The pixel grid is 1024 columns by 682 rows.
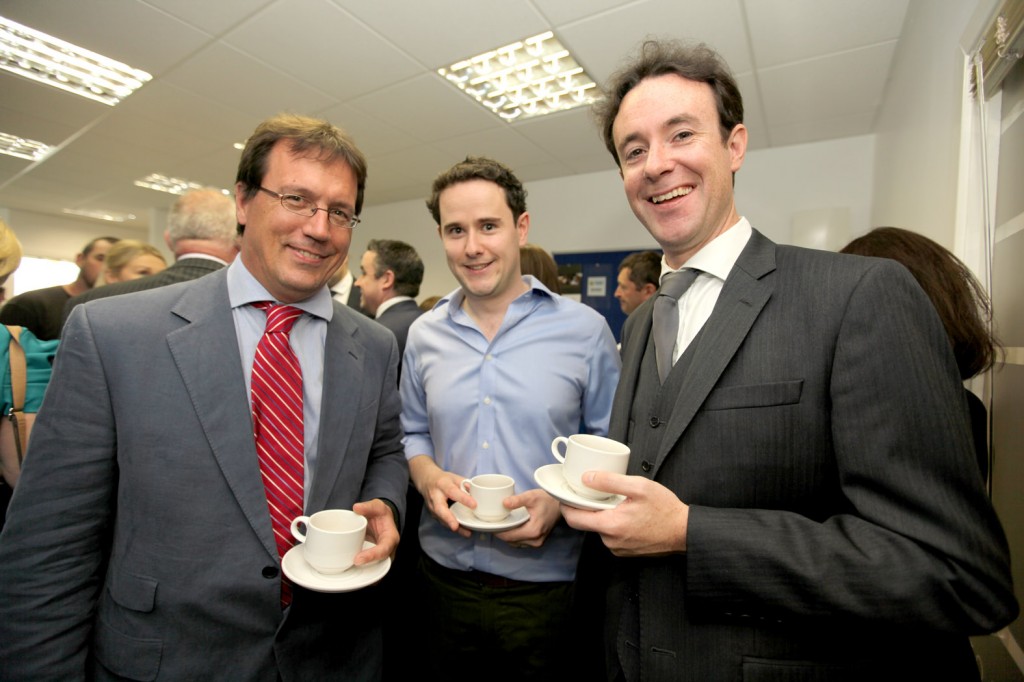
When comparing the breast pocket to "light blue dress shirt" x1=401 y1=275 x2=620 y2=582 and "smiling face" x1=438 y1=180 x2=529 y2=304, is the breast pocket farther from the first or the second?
"smiling face" x1=438 y1=180 x2=529 y2=304

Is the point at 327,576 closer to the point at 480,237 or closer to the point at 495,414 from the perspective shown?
the point at 495,414

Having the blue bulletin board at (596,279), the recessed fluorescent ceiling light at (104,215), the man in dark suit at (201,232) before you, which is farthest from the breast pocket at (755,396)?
the recessed fluorescent ceiling light at (104,215)

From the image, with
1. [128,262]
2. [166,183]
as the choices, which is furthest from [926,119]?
[166,183]

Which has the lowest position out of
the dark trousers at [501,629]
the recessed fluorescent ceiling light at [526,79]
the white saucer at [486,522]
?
the dark trousers at [501,629]

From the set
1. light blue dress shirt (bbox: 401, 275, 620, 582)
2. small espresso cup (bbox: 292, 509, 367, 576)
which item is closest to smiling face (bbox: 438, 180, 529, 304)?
light blue dress shirt (bbox: 401, 275, 620, 582)

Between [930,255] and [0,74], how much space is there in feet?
19.7

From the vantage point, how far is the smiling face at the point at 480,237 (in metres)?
1.55

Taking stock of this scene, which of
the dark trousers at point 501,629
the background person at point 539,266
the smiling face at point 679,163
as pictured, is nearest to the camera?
the smiling face at point 679,163

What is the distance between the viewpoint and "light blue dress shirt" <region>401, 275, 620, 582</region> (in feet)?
4.63

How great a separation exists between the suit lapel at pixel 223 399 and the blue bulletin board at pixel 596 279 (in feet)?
14.1

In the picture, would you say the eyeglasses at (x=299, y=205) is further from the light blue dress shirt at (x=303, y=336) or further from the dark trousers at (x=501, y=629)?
the dark trousers at (x=501, y=629)

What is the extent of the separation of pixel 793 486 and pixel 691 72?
881 millimetres

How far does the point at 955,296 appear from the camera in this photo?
1153mm

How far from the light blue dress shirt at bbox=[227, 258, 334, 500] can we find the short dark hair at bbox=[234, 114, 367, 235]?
0.22m
